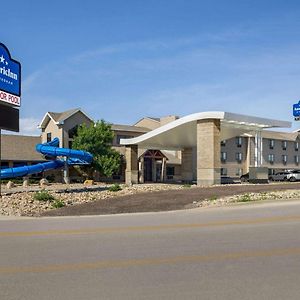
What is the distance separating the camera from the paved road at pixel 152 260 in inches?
253

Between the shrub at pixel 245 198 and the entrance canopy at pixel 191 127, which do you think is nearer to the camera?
the shrub at pixel 245 198

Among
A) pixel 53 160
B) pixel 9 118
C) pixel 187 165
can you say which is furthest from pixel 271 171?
pixel 9 118

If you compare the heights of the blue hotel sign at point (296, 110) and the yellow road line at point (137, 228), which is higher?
the blue hotel sign at point (296, 110)

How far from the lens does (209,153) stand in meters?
36.6

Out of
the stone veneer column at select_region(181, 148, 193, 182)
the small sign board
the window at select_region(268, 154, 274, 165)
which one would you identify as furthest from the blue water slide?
the window at select_region(268, 154, 274, 165)

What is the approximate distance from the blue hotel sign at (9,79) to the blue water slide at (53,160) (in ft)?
63.6

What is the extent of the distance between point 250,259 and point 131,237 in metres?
3.65

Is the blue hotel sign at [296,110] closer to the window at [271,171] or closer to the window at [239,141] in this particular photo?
the window at [239,141]

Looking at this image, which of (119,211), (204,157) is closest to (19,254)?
(119,211)

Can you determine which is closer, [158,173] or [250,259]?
[250,259]

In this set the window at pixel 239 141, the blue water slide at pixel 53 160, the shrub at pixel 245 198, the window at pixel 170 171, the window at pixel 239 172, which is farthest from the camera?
the window at pixel 239 141

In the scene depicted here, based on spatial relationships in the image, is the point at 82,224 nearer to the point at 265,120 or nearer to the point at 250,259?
the point at 250,259

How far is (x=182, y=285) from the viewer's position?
21.8 ft

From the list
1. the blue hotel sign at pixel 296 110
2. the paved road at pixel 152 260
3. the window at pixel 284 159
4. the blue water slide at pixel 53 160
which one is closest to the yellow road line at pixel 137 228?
the paved road at pixel 152 260
